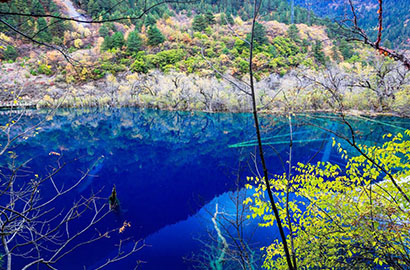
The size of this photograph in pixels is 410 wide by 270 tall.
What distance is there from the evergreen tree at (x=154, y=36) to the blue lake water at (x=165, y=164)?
1217 inches

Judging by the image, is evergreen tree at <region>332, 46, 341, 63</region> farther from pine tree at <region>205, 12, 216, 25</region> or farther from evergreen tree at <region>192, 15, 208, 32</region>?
evergreen tree at <region>192, 15, 208, 32</region>

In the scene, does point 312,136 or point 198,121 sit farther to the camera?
point 198,121

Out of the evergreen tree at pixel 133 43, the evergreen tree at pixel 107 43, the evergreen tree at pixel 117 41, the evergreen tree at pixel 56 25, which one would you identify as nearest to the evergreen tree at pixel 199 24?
the evergreen tree at pixel 133 43

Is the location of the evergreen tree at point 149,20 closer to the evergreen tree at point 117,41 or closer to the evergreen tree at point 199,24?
the evergreen tree at point 199,24

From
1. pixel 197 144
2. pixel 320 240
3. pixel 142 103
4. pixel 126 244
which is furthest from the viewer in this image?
pixel 142 103

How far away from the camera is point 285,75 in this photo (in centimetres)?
4094

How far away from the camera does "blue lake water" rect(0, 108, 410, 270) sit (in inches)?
285

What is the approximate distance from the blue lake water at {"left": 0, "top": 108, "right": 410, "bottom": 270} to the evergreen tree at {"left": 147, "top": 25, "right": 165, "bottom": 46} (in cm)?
3092

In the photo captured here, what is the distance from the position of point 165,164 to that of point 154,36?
4699 cm

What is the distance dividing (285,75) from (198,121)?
21.4 metres

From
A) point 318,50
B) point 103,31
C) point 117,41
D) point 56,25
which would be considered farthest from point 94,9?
point 103,31

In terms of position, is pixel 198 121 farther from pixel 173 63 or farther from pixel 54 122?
pixel 173 63

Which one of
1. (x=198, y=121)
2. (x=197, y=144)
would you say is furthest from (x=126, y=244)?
(x=198, y=121)

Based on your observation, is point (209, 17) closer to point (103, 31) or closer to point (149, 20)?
point (103, 31)
